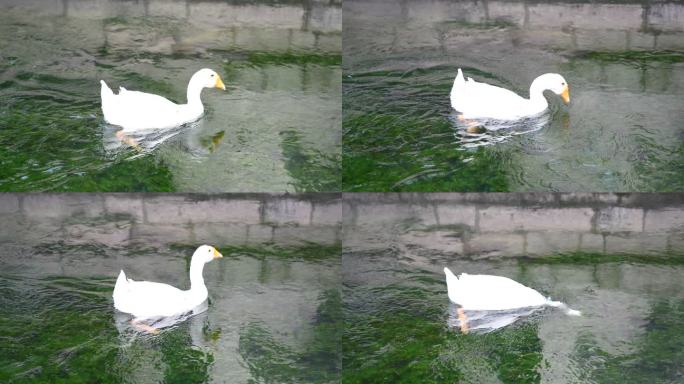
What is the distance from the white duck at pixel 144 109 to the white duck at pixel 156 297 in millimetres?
1158

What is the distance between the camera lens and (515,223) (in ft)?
29.5

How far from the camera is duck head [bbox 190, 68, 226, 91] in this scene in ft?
28.4

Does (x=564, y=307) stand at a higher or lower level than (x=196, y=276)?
lower

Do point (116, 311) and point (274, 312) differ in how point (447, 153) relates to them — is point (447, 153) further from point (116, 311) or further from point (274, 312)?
point (116, 311)

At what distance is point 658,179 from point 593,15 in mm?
2549

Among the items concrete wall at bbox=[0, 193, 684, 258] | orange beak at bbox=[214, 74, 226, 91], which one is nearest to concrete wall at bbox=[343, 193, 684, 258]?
Answer: concrete wall at bbox=[0, 193, 684, 258]

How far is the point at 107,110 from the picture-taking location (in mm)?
8422

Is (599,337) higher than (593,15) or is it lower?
lower

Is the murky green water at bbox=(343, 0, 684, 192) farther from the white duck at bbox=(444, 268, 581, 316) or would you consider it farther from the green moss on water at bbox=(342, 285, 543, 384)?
the green moss on water at bbox=(342, 285, 543, 384)

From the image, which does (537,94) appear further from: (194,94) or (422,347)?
(194,94)

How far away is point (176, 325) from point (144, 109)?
1.68m

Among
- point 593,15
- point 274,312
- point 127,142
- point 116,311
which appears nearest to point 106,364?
point 116,311

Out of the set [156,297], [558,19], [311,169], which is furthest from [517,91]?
[156,297]

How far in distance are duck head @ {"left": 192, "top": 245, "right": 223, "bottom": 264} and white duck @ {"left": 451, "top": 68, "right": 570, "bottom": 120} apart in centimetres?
215
